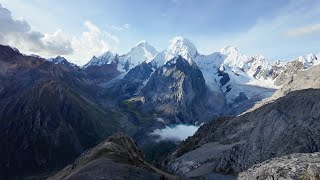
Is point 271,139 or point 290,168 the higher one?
point 290,168

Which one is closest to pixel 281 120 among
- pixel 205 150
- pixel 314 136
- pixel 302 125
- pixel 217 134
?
pixel 302 125

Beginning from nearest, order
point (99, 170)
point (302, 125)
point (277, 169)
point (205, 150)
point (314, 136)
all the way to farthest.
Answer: point (277, 169)
point (99, 170)
point (314, 136)
point (302, 125)
point (205, 150)

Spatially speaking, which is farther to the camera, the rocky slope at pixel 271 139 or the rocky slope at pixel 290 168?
the rocky slope at pixel 271 139

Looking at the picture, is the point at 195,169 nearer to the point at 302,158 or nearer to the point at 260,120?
the point at 260,120

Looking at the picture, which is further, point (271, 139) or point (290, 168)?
point (271, 139)

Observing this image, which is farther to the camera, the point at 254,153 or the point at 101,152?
the point at 254,153

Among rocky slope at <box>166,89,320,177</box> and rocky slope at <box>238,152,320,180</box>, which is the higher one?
rocky slope at <box>238,152,320,180</box>

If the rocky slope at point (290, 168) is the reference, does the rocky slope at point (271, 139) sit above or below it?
below

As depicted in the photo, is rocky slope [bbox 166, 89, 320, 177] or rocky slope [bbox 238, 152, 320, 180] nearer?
rocky slope [bbox 238, 152, 320, 180]
